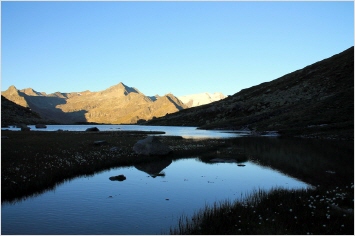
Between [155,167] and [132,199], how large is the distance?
43.1 ft

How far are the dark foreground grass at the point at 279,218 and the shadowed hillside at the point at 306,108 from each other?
176 ft

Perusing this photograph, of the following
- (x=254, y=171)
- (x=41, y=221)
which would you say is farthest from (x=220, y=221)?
(x=254, y=171)

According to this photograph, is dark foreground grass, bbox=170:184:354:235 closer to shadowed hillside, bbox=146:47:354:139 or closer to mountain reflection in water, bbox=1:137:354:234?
mountain reflection in water, bbox=1:137:354:234

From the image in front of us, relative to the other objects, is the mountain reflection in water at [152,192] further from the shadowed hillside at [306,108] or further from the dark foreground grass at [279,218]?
the shadowed hillside at [306,108]

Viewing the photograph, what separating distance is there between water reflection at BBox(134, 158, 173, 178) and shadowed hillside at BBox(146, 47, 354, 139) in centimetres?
4457

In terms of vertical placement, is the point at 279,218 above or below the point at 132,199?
above

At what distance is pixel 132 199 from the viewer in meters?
20.3

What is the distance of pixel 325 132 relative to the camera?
239 ft

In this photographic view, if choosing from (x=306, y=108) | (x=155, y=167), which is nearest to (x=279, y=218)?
(x=155, y=167)

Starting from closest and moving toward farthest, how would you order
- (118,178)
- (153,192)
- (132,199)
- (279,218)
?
(279,218), (132,199), (153,192), (118,178)

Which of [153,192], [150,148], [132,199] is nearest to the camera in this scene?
[132,199]

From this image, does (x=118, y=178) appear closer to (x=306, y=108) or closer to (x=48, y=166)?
(x=48, y=166)

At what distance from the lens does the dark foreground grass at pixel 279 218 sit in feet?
Answer: 43.4

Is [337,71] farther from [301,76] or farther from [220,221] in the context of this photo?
[220,221]
